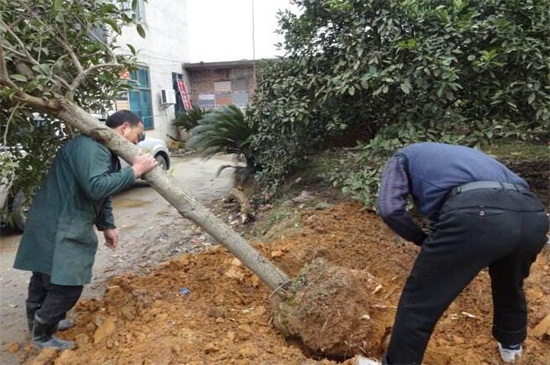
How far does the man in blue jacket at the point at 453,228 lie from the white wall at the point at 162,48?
13.2m

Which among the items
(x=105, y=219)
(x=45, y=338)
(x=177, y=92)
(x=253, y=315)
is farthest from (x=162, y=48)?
(x=253, y=315)

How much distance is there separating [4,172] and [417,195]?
235 centimetres

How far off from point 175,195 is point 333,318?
1230mm

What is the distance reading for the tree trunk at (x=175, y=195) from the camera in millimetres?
2736

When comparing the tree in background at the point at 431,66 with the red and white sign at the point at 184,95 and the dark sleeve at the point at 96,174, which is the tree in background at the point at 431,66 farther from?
the red and white sign at the point at 184,95

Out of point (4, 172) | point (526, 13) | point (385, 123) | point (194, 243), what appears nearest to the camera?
point (4, 172)

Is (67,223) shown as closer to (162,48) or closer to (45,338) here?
(45,338)

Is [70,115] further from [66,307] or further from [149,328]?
[149,328]

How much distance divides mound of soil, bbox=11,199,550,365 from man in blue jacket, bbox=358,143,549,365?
35 cm

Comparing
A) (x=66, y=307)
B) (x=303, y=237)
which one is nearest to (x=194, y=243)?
(x=303, y=237)

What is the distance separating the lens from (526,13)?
3574 millimetres

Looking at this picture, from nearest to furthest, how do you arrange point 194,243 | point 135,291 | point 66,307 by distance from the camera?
point 66,307, point 135,291, point 194,243

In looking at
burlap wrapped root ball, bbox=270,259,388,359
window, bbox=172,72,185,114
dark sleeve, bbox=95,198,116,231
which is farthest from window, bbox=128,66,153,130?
burlap wrapped root ball, bbox=270,259,388,359

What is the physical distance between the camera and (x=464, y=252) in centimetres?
200
